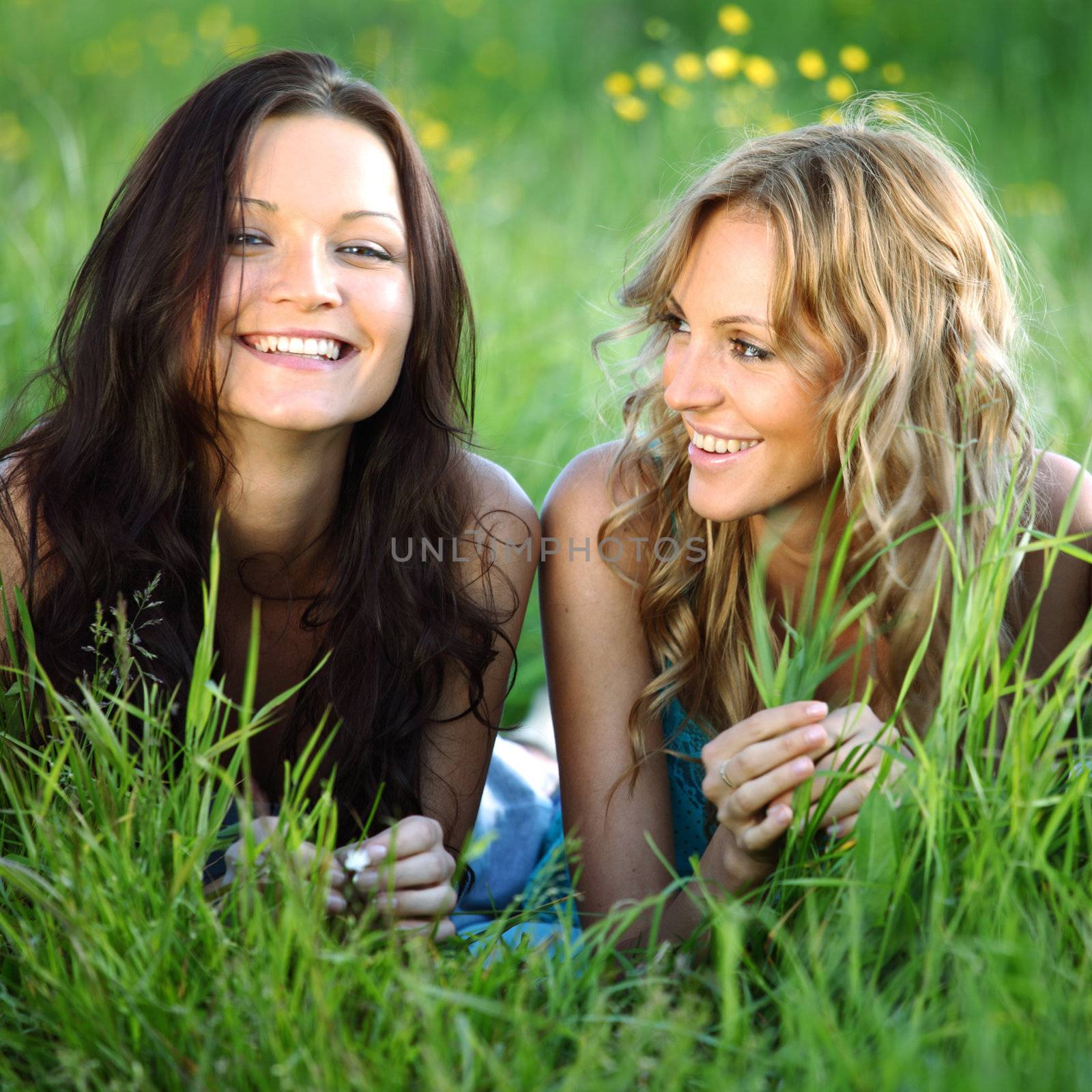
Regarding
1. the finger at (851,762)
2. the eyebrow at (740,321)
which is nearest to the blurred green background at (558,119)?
the eyebrow at (740,321)

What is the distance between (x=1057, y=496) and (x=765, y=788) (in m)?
1.05

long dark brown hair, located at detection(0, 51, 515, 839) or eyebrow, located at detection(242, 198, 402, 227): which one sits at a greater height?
eyebrow, located at detection(242, 198, 402, 227)

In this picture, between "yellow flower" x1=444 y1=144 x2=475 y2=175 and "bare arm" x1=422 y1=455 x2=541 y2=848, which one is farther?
"yellow flower" x1=444 y1=144 x2=475 y2=175

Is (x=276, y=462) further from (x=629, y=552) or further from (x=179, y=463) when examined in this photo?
(x=629, y=552)

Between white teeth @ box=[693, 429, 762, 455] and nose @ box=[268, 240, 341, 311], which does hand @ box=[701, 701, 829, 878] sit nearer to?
white teeth @ box=[693, 429, 762, 455]

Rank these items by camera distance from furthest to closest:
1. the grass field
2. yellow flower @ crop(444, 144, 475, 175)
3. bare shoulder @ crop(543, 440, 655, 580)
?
yellow flower @ crop(444, 144, 475, 175) → bare shoulder @ crop(543, 440, 655, 580) → the grass field

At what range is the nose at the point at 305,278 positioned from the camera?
207 cm

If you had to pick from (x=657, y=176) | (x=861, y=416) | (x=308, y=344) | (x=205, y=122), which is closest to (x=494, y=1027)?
(x=861, y=416)

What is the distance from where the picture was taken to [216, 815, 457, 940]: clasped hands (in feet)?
4.90

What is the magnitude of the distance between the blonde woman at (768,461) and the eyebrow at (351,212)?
44 cm

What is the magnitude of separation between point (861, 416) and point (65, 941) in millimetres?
1288

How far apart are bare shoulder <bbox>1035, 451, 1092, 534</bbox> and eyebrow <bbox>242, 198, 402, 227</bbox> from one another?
1.22 m

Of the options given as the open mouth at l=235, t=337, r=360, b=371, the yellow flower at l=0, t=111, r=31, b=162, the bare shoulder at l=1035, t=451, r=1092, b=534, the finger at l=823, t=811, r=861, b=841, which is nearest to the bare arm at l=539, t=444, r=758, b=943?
the open mouth at l=235, t=337, r=360, b=371

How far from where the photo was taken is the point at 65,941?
1445 mm
